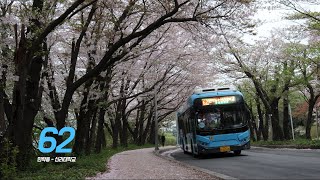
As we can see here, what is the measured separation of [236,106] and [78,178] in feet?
32.4

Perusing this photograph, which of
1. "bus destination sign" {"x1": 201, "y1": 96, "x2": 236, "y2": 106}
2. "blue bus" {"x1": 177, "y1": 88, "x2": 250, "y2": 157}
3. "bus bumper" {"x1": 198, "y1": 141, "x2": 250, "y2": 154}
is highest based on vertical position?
"bus destination sign" {"x1": 201, "y1": 96, "x2": 236, "y2": 106}

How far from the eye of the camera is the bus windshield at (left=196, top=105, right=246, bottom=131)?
17219 mm

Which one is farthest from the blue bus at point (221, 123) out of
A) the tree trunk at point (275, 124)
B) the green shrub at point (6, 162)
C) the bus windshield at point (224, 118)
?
the tree trunk at point (275, 124)

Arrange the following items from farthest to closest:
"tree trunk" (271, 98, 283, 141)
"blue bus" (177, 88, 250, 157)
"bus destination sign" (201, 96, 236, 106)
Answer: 1. "tree trunk" (271, 98, 283, 141)
2. "bus destination sign" (201, 96, 236, 106)
3. "blue bus" (177, 88, 250, 157)

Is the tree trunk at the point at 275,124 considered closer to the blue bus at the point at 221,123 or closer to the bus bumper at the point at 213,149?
the bus bumper at the point at 213,149

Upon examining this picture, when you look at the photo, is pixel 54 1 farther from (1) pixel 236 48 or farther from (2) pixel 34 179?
(1) pixel 236 48

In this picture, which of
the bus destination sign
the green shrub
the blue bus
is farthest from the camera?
the bus destination sign

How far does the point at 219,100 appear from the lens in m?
17.4

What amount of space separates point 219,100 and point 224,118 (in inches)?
33.7

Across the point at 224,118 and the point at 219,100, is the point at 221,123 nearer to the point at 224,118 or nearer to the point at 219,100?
the point at 224,118

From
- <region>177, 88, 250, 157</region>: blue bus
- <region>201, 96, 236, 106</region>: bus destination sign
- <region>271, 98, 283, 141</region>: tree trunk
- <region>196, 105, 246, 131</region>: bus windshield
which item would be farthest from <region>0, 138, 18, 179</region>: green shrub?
<region>271, 98, 283, 141</region>: tree trunk

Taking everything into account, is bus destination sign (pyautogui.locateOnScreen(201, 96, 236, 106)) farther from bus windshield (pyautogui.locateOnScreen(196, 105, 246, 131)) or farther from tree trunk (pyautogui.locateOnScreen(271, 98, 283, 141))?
tree trunk (pyautogui.locateOnScreen(271, 98, 283, 141))

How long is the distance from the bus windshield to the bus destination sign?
0.25 metres

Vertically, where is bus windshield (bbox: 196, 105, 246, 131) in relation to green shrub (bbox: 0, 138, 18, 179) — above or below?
above
